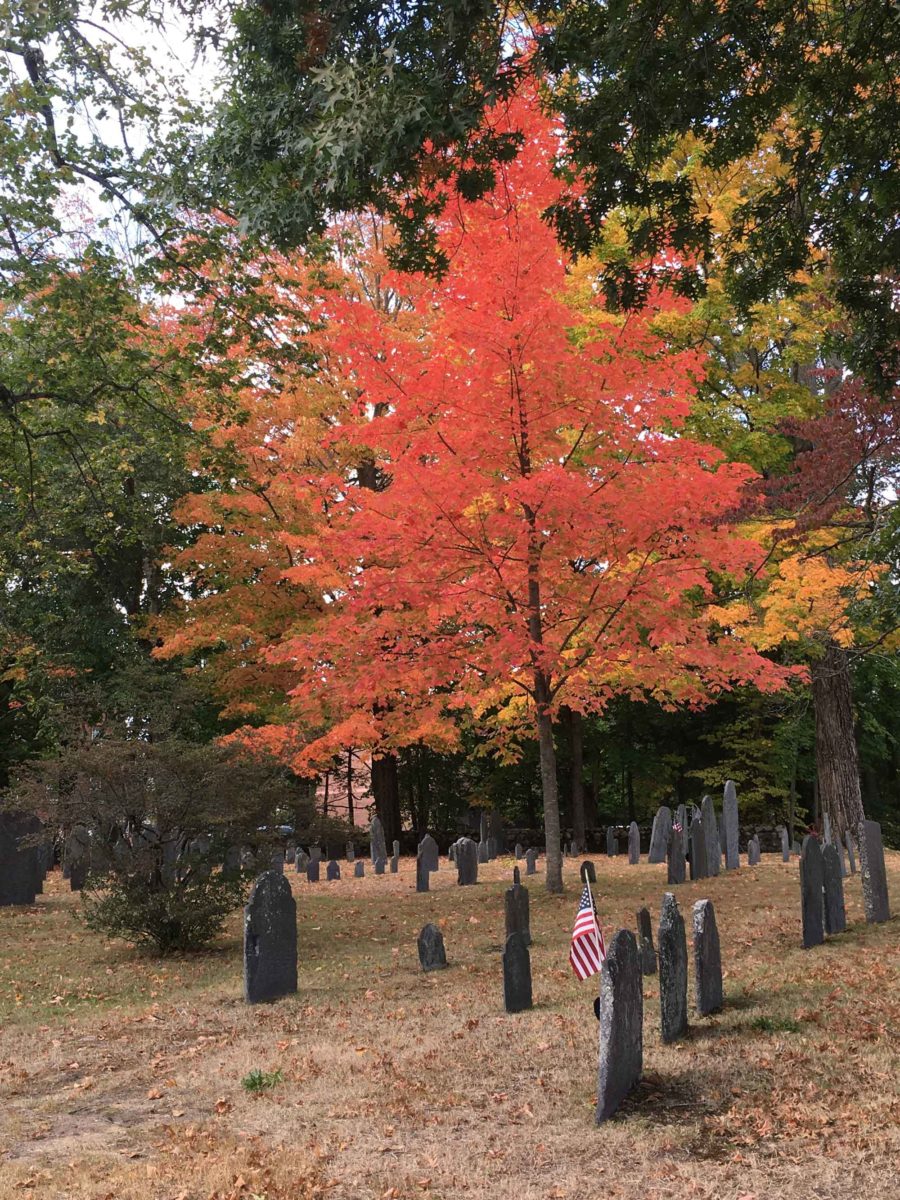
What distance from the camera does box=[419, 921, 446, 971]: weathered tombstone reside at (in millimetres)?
9922

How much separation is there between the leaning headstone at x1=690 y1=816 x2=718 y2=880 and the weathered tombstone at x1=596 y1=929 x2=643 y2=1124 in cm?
980

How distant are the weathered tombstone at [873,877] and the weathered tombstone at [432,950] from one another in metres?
4.59

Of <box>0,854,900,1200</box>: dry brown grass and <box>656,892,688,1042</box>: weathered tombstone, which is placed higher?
<box>656,892,688,1042</box>: weathered tombstone

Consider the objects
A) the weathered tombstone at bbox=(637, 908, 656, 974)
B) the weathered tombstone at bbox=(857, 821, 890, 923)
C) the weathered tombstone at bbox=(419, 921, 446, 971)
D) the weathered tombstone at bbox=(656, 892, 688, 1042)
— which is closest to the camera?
the weathered tombstone at bbox=(656, 892, 688, 1042)

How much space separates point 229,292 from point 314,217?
6.68 m

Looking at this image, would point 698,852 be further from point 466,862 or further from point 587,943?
point 587,943

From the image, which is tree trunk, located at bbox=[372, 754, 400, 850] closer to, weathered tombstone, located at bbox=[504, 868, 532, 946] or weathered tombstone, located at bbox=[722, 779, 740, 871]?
weathered tombstone, located at bbox=[722, 779, 740, 871]

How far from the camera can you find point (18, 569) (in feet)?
68.4

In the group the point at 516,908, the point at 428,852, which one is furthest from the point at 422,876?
the point at 516,908

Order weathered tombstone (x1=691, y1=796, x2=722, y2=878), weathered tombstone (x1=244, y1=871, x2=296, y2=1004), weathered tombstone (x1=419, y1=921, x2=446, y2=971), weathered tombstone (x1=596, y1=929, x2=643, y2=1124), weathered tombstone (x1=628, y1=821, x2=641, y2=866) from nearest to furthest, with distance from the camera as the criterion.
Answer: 1. weathered tombstone (x1=596, y1=929, x2=643, y2=1124)
2. weathered tombstone (x1=244, y1=871, x2=296, y2=1004)
3. weathered tombstone (x1=419, y1=921, x2=446, y2=971)
4. weathered tombstone (x1=691, y1=796, x2=722, y2=878)
5. weathered tombstone (x1=628, y1=821, x2=641, y2=866)

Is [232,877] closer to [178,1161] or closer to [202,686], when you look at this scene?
[178,1161]

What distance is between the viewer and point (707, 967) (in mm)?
7297

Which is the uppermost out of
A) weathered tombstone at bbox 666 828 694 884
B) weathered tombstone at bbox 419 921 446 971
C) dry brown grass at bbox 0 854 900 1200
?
weathered tombstone at bbox 666 828 694 884

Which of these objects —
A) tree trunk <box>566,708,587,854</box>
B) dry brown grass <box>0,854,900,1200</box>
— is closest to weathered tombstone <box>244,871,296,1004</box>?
dry brown grass <box>0,854,900,1200</box>
